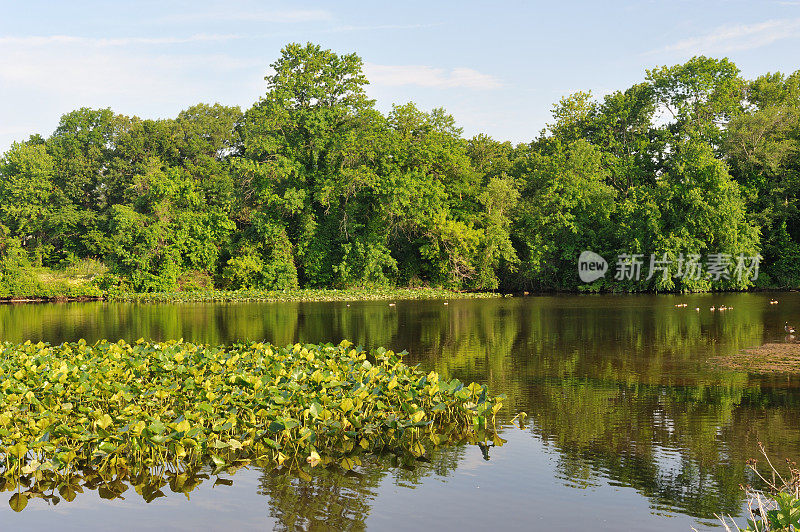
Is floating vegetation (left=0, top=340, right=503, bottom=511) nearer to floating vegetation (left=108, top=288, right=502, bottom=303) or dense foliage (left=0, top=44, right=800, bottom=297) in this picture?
floating vegetation (left=108, top=288, right=502, bottom=303)

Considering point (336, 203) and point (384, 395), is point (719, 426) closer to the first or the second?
point (384, 395)

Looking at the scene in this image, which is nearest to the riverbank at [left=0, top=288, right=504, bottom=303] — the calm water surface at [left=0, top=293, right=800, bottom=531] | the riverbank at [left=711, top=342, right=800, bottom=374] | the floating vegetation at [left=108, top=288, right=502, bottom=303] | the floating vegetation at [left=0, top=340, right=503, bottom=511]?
the floating vegetation at [left=108, top=288, right=502, bottom=303]

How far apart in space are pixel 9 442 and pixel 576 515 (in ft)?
22.2

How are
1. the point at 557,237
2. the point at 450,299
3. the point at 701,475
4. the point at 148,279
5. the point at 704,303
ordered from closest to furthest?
the point at 701,475, the point at 704,303, the point at 450,299, the point at 148,279, the point at 557,237

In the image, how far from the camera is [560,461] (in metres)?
8.83

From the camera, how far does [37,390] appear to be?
1068 cm

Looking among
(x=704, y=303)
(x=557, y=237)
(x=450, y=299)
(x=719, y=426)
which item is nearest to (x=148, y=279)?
(x=450, y=299)

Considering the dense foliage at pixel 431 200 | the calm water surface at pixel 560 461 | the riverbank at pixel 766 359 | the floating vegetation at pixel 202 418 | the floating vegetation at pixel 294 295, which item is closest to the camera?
the calm water surface at pixel 560 461

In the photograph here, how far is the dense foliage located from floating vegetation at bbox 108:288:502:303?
7.76 ft

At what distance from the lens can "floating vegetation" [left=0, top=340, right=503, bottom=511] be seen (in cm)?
835

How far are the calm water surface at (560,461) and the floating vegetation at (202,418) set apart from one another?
0.44 m

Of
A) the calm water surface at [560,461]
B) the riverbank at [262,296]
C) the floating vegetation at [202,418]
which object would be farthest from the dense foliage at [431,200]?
the floating vegetation at [202,418]

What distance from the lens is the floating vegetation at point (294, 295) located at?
41.4 metres

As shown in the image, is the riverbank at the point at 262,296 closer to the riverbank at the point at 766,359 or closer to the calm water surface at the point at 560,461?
the calm water surface at the point at 560,461
